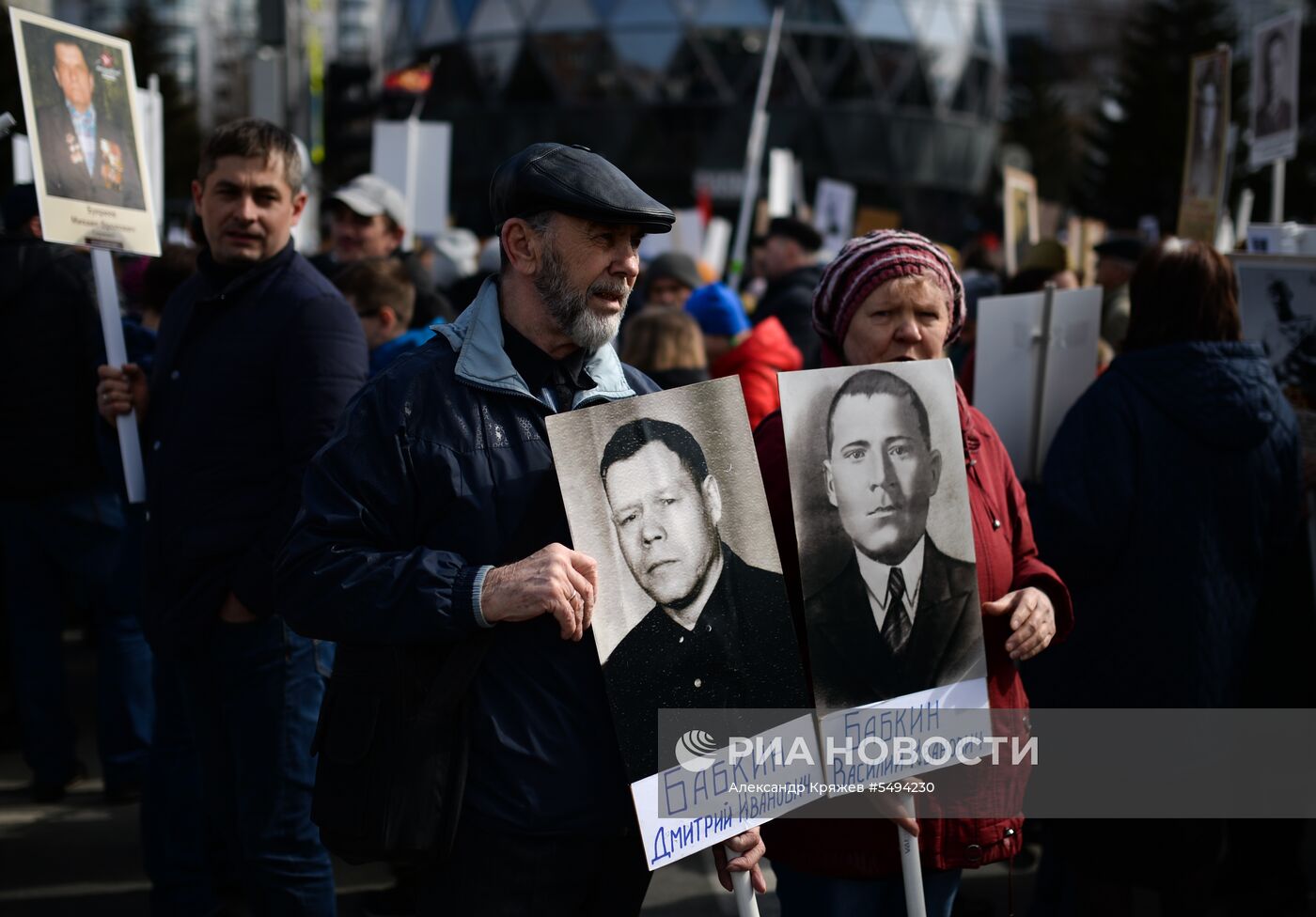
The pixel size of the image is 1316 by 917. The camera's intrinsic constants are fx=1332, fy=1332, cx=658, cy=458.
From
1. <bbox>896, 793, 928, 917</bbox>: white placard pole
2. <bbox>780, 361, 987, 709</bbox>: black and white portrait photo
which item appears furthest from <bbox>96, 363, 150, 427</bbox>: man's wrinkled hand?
<bbox>896, 793, 928, 917</bbox>: white placard pole

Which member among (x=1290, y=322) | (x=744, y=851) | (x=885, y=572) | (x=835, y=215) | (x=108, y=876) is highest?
(x=835, y=215)

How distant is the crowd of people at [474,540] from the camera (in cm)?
199

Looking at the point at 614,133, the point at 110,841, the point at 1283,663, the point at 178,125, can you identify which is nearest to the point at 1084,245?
the point at 1283,663

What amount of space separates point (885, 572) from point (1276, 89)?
4.29 meters

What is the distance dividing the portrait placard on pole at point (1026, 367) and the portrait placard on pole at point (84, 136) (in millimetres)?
2218

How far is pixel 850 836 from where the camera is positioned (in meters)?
2.36

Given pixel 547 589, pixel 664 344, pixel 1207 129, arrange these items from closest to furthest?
pixel 547 589 → pixel 664 344 → pixel 1207 129

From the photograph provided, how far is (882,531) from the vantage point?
7.36ft

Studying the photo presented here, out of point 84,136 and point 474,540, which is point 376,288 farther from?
point 474,540

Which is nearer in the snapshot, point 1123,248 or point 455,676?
point 455,676

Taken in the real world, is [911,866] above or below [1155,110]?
below

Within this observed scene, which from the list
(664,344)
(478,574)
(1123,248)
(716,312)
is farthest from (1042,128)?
(478,574)

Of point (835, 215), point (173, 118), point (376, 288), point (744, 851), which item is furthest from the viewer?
point (173, 118)

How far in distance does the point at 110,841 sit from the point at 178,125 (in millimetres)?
33294
